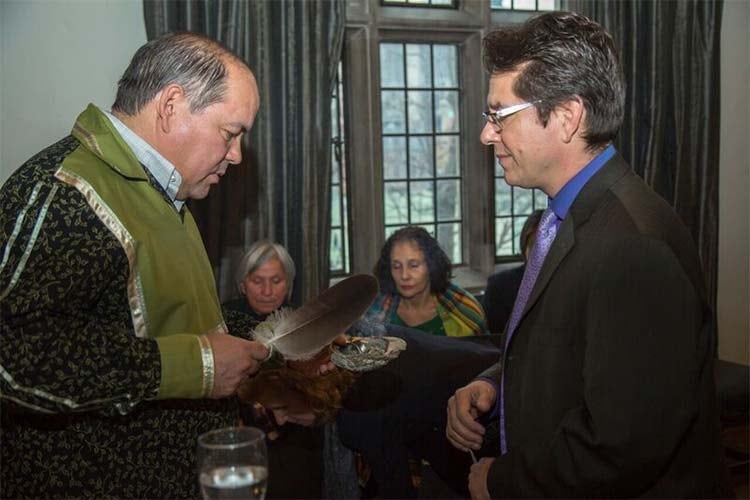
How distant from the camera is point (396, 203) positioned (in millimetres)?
4762

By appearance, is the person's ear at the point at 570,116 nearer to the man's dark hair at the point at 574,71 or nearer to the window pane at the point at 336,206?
the man's dark hair at the point at 574,71

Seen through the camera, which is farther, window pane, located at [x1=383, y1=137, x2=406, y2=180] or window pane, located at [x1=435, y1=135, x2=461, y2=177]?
window pane, located at [x1=435, y1=135, x2=461, y2=177]

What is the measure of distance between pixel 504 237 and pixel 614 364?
12.7 feet

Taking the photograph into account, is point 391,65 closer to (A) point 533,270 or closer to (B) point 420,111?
(B) point 420,111

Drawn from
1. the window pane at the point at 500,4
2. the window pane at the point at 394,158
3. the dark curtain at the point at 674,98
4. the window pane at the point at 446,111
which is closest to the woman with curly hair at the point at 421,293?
the window pane at the point at 394,158

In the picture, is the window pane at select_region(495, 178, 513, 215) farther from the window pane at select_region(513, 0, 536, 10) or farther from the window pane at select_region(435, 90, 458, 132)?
the window pane at select_region(513, 0, 536, 10)

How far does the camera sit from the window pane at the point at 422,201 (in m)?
4.82

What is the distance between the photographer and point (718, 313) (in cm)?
539

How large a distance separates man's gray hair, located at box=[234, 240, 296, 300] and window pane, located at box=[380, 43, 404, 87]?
1446 mm

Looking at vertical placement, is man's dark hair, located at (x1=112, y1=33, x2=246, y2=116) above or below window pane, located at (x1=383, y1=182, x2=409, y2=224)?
above

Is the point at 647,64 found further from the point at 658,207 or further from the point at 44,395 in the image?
the point at 44,395

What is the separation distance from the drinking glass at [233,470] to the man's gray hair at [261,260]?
262cm

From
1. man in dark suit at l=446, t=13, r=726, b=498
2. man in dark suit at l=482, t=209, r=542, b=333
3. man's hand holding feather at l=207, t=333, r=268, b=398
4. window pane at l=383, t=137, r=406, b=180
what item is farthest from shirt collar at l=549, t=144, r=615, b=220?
window pane at l=383, t=137, r=406, b=180

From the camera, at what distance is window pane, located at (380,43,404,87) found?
4.66 meters
